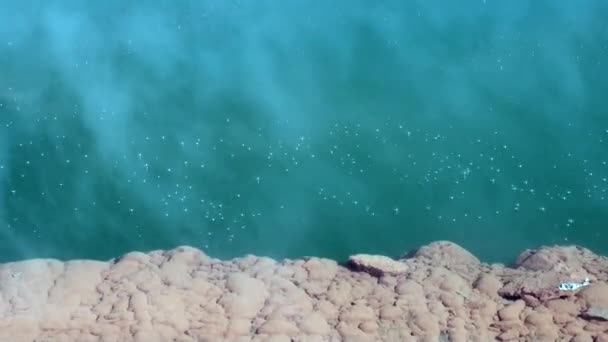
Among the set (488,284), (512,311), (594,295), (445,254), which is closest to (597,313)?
(594,295)

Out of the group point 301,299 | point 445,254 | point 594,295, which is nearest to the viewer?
point 594,295

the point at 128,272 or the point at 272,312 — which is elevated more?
the point at 128,272

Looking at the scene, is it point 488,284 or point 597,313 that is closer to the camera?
point 597,313

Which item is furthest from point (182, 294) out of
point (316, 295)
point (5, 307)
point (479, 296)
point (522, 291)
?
point (522, 291)

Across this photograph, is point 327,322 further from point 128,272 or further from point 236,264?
point 128,272

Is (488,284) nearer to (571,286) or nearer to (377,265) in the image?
(571,286)

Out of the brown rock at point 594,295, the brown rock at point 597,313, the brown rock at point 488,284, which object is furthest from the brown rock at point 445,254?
the brown rock at point 597,313

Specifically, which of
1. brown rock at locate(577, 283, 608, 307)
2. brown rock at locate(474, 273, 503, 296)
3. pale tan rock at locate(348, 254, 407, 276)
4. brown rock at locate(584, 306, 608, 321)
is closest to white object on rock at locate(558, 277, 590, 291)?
brown rock at locate(577, 283, 608, 307)

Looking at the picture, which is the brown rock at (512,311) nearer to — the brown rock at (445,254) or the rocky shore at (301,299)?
the rocky shore at (301,299)
